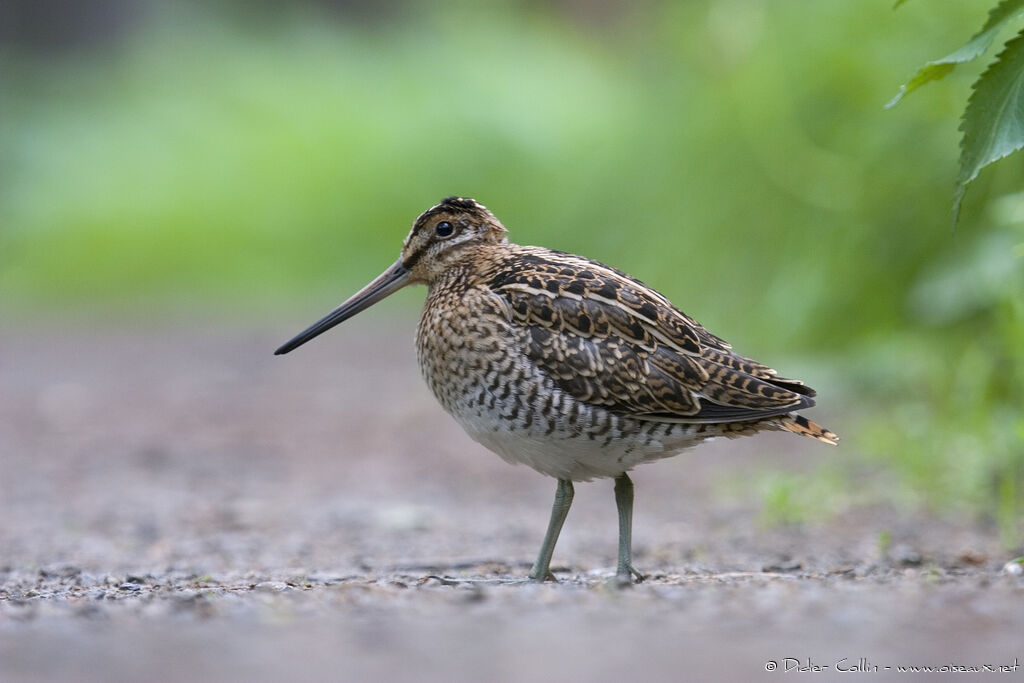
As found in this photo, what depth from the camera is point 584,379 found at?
15.2 ft

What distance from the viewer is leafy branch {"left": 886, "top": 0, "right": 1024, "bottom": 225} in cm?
411

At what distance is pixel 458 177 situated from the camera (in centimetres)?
1475

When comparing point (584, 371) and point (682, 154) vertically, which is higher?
point (682, 154)

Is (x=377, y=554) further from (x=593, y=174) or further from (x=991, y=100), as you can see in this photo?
(x=593, y=174)

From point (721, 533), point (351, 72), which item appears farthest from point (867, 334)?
point (351, 72)

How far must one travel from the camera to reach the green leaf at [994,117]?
412cm

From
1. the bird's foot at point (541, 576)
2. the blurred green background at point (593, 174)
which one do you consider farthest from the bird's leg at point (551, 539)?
the blurred green background at point (593, 174)

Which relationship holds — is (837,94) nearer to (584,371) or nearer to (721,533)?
(721,533)

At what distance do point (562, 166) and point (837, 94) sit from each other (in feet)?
16.8

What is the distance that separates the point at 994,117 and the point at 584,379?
58.2 inches

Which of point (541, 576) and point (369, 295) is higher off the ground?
point (369, 295)

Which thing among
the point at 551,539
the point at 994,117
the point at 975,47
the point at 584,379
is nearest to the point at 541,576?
the point at 551,539

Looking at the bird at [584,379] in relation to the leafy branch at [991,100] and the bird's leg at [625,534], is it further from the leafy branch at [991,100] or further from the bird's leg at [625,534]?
the leafy branch at [991,100]

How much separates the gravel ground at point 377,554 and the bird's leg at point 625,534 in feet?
0.39
